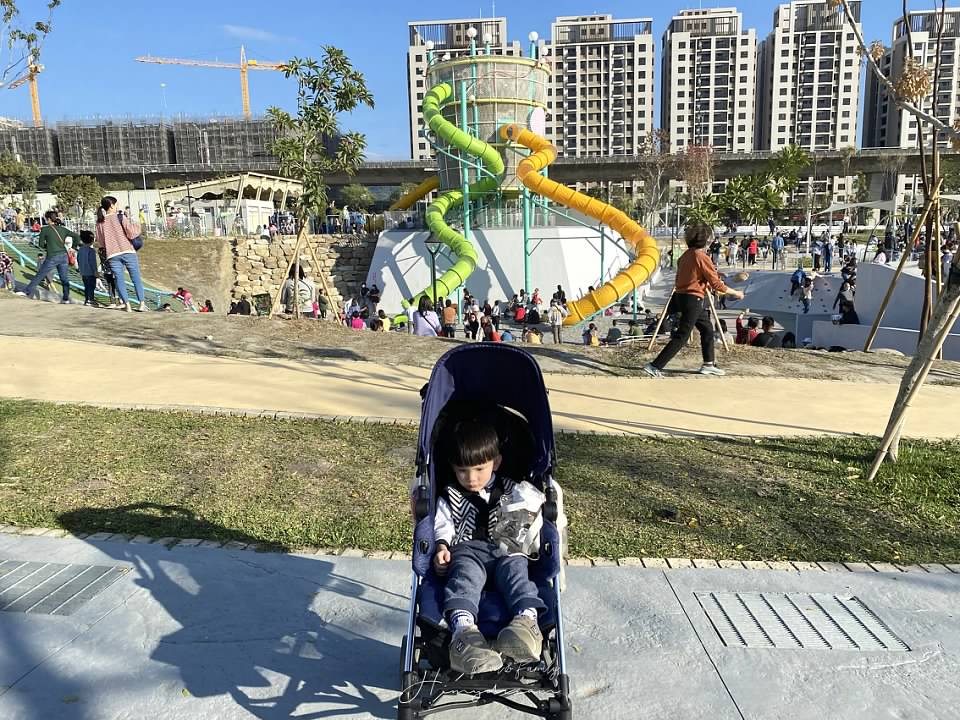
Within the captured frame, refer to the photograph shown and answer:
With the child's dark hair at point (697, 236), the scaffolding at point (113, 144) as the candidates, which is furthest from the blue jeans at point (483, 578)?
→ the scaffolding at point (113, 144)

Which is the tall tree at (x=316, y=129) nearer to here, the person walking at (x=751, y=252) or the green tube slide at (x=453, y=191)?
the green tube slide at (x=453, y=191)

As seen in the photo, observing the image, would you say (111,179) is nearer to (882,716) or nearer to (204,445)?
(204,445)

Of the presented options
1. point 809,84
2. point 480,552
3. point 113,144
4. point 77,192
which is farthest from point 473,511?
point 809,84

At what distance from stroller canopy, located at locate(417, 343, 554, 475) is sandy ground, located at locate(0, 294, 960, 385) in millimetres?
5624

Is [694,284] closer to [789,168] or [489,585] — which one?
[489,585]

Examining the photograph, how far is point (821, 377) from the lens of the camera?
8938 millimetres

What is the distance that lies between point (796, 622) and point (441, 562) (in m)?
1.87

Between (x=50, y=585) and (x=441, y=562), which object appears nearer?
(x=441, y=562)

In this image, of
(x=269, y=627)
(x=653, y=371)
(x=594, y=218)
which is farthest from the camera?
(x=594, y=218)

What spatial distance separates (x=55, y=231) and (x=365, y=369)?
26.8 feet

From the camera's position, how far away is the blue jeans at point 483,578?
275 centimetres

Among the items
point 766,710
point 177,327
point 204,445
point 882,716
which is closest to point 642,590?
point 766,710

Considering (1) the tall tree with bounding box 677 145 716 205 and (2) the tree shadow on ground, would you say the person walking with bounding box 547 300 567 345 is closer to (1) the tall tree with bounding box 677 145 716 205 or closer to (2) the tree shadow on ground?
(2) the tree shadow on ground

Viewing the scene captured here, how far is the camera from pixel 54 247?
43.4ft
